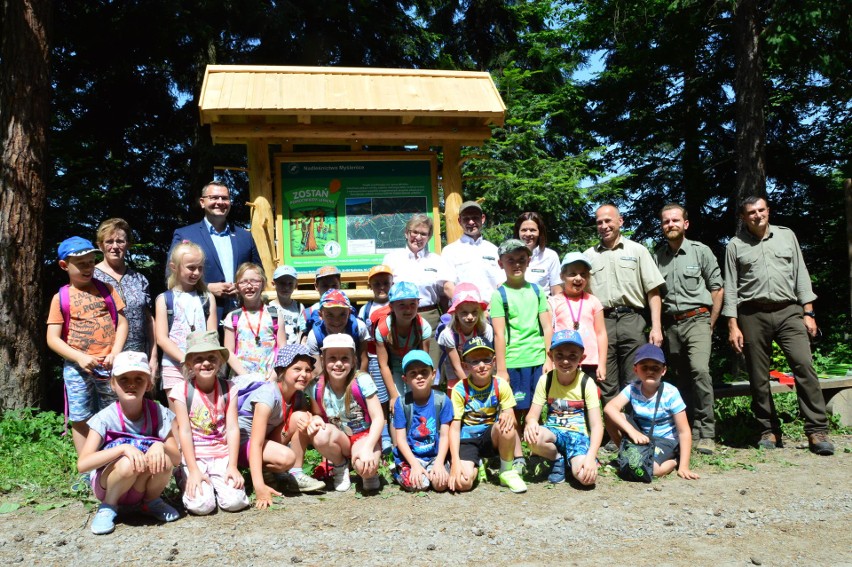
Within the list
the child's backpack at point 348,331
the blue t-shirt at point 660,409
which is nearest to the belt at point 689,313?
the blue t-shirt at point 660,409

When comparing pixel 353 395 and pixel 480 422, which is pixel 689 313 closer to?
pixel 480 422

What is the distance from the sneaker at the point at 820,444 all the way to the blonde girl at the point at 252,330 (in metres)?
4.51

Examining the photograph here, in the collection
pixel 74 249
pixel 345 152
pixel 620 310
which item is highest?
pixel 345 152

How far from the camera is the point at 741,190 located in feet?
37.4

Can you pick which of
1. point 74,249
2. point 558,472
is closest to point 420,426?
point 558,472

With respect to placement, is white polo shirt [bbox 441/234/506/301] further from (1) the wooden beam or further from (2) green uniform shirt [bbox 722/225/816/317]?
(2) green uniform shirt [bbox 722/225/816/317]

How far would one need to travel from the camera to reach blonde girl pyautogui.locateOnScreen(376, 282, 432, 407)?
5266mm

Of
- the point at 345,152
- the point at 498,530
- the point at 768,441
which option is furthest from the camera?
the point at 345,152

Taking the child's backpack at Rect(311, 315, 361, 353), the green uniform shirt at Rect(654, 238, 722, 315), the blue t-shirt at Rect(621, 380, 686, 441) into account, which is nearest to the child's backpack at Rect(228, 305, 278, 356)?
the child's backpack at Rect(311, 315, 361, 353)

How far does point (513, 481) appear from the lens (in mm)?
4820

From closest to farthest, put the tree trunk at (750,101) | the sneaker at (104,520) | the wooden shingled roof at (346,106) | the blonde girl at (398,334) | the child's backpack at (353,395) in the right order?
the sneaker at (104,520) < the child's backpack at (353,395) < the blonde girl at (398,334) < the wooden shingled roof at (346,106) < the tree trunk at (750,101)

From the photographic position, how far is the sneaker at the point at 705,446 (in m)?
5.83

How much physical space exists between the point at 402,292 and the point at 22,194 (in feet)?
14.8

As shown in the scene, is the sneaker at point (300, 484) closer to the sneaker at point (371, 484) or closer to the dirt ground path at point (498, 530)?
the dirt ground path at point (498, 530)
